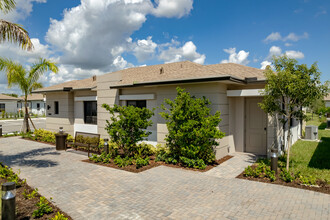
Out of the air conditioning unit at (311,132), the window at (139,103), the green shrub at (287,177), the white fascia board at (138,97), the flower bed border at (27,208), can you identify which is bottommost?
the flower bed border at (27,208)

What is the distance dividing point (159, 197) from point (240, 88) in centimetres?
673

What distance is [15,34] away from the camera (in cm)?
865

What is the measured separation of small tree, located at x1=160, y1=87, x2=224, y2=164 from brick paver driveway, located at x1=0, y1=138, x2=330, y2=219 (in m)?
0.96

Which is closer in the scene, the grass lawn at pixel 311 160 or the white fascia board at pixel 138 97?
the grass lawn at pixel 311 160

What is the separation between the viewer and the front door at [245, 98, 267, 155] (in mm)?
10477

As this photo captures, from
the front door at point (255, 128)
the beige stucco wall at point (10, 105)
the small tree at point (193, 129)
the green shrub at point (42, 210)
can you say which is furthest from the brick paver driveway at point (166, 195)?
the beige stucco wall at point (10, 105)

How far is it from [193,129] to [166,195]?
306 centimetres

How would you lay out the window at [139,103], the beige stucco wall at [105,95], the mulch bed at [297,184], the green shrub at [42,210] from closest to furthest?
1. the green shrub at [42,210]
2. the mulch bed at [297,184]
3. the window at [139,103]
4. the beige stucco wall at [105,95]

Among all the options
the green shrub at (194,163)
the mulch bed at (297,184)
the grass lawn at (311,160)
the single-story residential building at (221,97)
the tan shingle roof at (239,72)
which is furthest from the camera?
the tan shingle roof at (239,72)

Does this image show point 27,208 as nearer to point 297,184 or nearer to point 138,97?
point 297,184

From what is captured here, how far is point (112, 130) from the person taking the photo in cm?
944

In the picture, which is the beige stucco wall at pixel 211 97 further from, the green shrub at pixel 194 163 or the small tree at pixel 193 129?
the green shrub at pixel 194 163

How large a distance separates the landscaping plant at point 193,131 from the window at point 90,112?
8268mm

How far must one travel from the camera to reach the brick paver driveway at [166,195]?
16.2 ft
